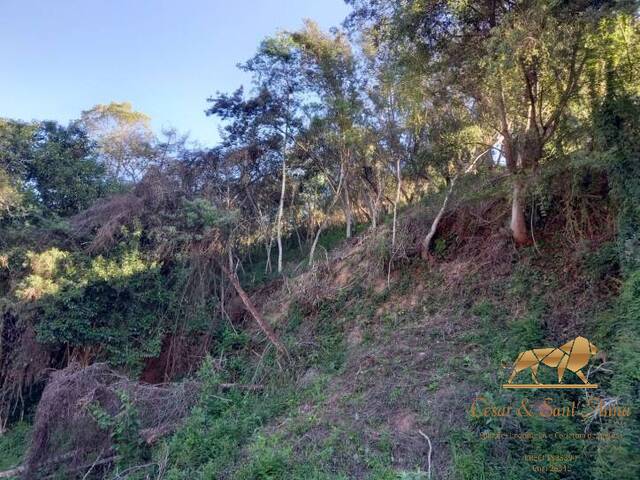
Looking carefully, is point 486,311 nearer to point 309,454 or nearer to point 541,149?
point 541,149

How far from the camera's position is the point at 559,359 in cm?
508

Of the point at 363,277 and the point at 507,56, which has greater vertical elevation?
the point at 507,56

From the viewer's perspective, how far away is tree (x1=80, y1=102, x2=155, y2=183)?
1538 centimetres

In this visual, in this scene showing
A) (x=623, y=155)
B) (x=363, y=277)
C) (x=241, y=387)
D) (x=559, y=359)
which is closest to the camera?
(x=559, y=359)

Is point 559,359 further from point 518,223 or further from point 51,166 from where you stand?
point 51,166

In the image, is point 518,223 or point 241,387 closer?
point 518,223

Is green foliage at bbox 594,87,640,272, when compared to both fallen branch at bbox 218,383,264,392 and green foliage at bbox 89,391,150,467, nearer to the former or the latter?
fallen branch at bbox 218,383,264,392

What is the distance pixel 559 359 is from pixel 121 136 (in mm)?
16493

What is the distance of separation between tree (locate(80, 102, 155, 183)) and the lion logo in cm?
1328

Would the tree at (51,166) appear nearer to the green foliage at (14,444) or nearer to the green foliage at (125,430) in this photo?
the green foliage at (14,444)

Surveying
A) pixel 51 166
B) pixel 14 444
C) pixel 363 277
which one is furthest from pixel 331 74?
pixel 14 444

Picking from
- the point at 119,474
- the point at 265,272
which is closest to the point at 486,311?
the point at 119,474

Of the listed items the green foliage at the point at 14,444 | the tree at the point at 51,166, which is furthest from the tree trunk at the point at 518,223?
the tree at the point at 51,166

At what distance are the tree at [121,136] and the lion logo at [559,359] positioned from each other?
13.3m
